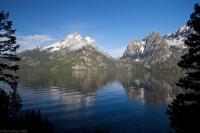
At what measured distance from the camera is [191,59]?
1247 inches

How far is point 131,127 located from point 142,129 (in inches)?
152

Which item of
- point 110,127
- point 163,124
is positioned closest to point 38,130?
point 110,127

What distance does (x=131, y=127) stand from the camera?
81.6 m

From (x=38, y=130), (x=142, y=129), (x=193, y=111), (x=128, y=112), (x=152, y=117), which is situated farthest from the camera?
(x=128, y=112)

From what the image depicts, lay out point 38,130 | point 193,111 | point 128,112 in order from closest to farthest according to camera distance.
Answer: point 193,111, point 38,130, point 128,112

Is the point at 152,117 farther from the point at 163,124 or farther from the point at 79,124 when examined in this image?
the point at 79,124

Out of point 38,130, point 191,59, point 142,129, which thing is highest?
point 191,59

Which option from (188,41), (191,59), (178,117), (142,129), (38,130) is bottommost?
(142,129)

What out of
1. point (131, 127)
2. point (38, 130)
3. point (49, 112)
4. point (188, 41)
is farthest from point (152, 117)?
point (188, 41)

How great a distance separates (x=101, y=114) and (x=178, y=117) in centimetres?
7153

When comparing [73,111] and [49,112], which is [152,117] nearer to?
[73,111]

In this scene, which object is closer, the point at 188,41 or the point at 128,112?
the point at 188,41

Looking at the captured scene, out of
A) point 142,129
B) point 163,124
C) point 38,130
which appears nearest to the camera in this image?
point 38,130

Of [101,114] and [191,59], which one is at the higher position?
[191,59]
